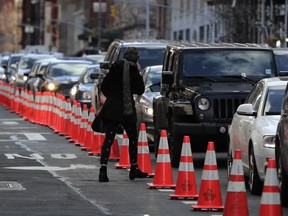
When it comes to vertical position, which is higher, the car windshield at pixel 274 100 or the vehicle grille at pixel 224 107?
the car windshield at pixel 274 100

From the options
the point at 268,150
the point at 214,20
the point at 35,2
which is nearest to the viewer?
the point at 268,150

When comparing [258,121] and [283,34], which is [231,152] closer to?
[258,121]

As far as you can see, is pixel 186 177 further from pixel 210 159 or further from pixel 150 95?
pixel 150 95

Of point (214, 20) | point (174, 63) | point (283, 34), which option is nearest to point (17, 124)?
point (174, 63)

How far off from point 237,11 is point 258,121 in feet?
Result: 185

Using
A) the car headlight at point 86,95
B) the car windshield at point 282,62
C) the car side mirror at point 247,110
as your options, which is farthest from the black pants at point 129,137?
the car headlight at point 86,95

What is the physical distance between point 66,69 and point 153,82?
18213mm

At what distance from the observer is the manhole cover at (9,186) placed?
1664cm

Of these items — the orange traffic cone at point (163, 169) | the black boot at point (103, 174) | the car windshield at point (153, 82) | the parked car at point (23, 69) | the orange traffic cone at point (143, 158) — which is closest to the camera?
the orange traffic cone at point (163, 169)

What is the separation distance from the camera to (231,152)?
58.0ft

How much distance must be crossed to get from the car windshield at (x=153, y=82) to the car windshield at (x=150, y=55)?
357 cm

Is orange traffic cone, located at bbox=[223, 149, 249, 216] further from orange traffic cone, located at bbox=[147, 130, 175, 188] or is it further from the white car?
orange traffic cone, located at bbox=[147, 130, 175, 188]

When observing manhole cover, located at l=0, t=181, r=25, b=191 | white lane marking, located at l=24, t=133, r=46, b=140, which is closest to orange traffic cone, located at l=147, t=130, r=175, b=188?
manhole cover, located at l=0, t=181, r=25, b=191

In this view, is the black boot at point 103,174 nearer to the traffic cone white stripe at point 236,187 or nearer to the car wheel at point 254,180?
the car wheel at point 254,180
